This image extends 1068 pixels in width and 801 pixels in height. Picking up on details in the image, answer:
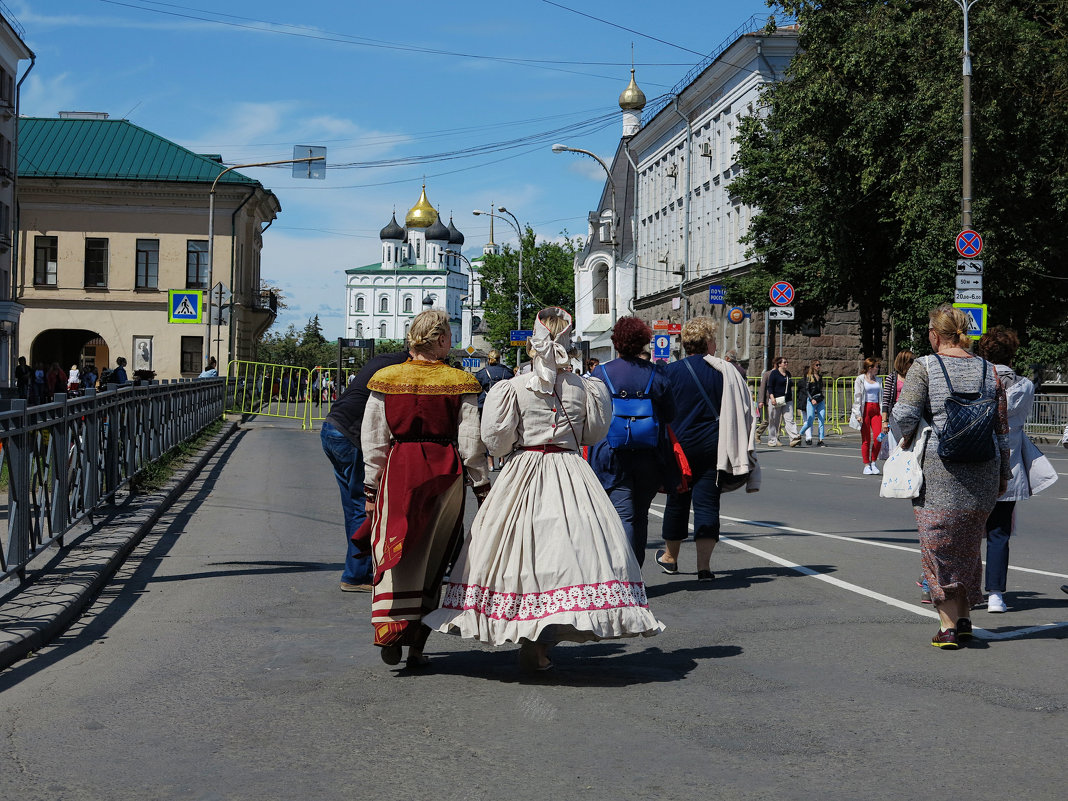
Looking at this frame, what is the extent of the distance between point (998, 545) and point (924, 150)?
24.5 metres

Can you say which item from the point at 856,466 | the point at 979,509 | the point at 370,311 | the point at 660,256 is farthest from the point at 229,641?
the point at 370,311

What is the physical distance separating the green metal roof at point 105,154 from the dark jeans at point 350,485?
51864 mm

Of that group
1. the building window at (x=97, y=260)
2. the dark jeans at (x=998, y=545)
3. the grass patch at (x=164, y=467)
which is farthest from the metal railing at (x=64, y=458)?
the building window at (x=97, y=260)

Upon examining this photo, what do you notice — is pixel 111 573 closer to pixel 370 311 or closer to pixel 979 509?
pixel 979 509

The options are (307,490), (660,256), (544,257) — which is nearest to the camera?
(307,490)

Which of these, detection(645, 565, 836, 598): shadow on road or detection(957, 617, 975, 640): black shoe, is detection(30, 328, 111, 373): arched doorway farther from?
detection(957, 617, 975, 640): black shoe

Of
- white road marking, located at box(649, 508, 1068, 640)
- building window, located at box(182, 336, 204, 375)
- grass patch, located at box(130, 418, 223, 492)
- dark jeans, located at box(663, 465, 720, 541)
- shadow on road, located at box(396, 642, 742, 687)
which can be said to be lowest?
shadow on road, located at box(396, 642, 742, 687)

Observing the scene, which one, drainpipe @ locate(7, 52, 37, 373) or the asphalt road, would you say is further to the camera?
drainpipe @ locate(7, 52, 37, 373)

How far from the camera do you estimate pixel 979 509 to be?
7.21m

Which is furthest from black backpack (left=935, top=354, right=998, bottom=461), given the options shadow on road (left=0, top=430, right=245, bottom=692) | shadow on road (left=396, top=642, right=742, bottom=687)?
shadow on road (left=0, top=430, right=245, bottom=692)

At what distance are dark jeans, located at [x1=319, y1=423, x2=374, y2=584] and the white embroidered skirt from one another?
9.13 ft

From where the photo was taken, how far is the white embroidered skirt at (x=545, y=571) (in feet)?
20.4

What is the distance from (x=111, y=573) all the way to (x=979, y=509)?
588 cm

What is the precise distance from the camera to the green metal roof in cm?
5997
